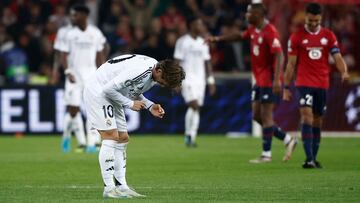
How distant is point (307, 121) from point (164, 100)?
976 centimetres

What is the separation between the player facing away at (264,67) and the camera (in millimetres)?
16859

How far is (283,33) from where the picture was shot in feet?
81.5

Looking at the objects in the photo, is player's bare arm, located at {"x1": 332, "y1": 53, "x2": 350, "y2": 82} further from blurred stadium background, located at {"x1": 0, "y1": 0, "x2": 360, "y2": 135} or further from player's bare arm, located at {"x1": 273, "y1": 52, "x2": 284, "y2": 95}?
blurred stadium background, located at {"x1": 0, "y1": 0, "x2": 360, "y2": 135}

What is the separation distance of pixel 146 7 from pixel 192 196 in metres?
18.2

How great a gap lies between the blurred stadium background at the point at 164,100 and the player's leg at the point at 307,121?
Result: 276mm

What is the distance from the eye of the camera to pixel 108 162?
37.6ft

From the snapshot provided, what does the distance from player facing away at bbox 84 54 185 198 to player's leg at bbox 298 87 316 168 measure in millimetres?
4398

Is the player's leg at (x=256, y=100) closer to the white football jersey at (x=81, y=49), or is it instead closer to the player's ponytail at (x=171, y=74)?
the white football jersey at (x=81, y=49)

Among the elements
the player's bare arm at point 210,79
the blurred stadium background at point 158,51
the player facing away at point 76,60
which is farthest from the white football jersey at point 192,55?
the player facing away at point 76,60

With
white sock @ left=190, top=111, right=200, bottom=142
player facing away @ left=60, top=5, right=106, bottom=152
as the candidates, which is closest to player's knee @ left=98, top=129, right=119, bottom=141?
player facing away @ left=60, top=5, right=106, bottom=152

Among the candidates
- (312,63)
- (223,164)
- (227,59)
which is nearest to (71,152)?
(223,164)

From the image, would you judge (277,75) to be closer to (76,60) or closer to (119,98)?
(76,60)

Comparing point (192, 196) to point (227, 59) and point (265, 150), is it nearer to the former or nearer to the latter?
point (265, 150)

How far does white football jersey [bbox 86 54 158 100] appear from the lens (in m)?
11.2
